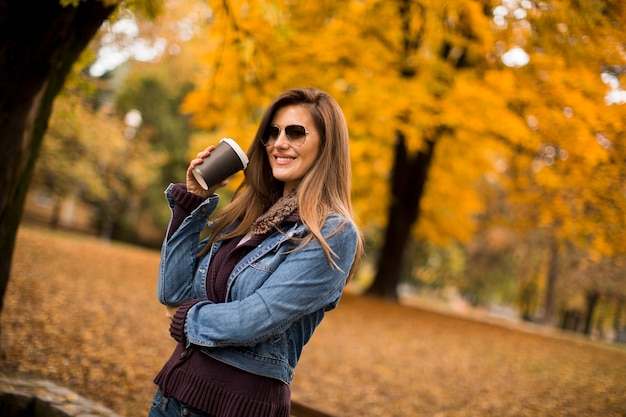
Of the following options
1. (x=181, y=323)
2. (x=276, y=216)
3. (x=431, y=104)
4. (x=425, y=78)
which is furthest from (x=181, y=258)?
(x=425, y=78)

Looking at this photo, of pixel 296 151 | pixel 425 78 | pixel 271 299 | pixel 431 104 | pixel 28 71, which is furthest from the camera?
pixel 425 78

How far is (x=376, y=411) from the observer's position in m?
6.11

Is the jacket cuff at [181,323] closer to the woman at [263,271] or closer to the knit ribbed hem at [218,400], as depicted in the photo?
the woman at [263,271]

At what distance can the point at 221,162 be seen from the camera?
7.53 feet

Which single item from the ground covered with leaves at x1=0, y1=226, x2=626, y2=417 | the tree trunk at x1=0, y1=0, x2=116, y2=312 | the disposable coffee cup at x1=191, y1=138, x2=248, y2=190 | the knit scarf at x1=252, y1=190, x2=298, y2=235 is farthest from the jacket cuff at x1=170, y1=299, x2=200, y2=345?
the ground covered with leaves at x1=0, y1=226, x2=626, y2=417

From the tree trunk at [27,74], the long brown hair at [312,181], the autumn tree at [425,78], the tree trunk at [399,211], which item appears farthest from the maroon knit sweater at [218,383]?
the tree trunk at [399,211]

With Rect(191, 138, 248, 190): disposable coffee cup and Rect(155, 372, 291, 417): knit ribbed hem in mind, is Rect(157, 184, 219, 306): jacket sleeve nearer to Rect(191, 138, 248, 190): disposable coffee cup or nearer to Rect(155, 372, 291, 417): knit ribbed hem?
Rect(191, 138, 248, 190): disposable coffee cup

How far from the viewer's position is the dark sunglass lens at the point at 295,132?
225cm

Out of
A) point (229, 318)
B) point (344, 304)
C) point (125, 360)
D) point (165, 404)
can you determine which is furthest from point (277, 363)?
point (344, 304)

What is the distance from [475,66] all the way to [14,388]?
1155cm

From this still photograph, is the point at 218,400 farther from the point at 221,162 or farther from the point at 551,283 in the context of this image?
the point at 551,283

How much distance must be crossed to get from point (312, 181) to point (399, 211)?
13.9 metres

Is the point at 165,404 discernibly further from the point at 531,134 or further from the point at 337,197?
the point at 531,134

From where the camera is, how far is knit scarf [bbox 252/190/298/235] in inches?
84.6
